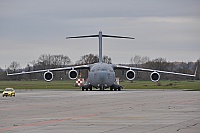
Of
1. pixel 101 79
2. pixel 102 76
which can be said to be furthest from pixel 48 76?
pixel 102 76

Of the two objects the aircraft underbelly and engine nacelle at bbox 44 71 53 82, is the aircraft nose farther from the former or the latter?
engine nacelle at bbox 44 71 53 82

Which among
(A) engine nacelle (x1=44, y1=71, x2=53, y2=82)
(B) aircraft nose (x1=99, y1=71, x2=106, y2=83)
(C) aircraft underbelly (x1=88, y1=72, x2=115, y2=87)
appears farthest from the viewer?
(A) engine nacelle (x1=44, y1=71, x2=53, y2=82)

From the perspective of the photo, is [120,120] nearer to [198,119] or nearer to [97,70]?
[198,119]

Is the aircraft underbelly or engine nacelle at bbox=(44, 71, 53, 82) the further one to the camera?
engine nacelle at bbox=(44, 71, 53, 82)

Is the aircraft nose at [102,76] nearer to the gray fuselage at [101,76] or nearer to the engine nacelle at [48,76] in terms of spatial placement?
the gray fuselage at [101,76]

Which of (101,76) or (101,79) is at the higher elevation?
(101,76)

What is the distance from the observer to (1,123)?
20172 mm

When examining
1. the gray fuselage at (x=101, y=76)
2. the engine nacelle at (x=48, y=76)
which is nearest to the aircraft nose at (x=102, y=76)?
the gray fuselage at (x=101, y=76)

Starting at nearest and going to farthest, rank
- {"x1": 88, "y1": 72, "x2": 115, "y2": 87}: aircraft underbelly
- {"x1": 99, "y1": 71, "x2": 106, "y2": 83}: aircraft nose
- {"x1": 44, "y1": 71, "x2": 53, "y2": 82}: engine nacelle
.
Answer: {"x1": 99, "y1": 71, "x2": 106, "y2": 83}: aircraft nose → {"x1": 88, "y1": 72, "x2": 115, "y2": 87}: aircraft underbelly → {"x1": 44, "y1": 71, "x2": 53, "y2": 82}: engine nacelle

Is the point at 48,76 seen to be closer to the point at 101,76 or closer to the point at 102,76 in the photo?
the point at 101,76

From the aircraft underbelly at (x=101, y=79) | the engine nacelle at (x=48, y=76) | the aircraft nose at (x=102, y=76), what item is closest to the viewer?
the aircraft nose at (x=102, y=76)

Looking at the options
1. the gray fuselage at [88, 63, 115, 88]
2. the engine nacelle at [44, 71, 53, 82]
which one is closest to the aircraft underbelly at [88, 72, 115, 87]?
the gray fuselage at [88, 63, 115, 88]

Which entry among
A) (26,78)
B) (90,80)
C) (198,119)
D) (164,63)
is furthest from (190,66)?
(198,119)

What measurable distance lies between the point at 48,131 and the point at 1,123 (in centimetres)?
367
